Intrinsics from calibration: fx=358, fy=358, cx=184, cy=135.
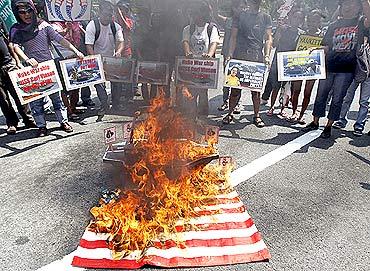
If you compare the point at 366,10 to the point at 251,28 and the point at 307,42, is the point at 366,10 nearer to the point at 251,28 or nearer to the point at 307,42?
the point at 307,42

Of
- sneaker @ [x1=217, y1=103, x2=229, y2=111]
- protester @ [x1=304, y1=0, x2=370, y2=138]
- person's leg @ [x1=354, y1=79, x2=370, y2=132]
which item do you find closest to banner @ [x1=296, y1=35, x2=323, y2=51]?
protester @ [x1=304, y1=0, x2=370, y2=138]

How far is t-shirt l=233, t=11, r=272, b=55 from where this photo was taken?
224 inches

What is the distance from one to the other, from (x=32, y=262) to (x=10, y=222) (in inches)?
27.8

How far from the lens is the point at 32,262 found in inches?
117

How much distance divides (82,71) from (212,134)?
2597mm

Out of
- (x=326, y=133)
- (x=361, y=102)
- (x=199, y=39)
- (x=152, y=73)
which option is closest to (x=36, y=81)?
(x=152, y=73)

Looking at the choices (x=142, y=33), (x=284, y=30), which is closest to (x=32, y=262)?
(x=142, y=33)

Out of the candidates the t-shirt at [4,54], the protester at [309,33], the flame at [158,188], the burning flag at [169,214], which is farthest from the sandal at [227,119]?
the t-shirt at [4,54]

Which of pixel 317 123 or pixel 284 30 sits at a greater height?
pixel 284 30

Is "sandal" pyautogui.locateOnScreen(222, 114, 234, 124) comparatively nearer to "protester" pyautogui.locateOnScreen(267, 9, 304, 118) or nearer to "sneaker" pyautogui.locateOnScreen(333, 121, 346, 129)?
"protester" pyautogui.locateOnScreen(267, 9, 304, 118)

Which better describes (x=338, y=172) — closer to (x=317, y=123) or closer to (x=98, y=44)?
(x=317, y=123)

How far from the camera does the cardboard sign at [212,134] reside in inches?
167

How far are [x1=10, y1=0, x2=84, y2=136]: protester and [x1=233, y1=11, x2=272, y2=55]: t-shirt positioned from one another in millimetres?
2574

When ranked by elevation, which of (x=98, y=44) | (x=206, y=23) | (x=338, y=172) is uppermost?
(x=206, y=23)
